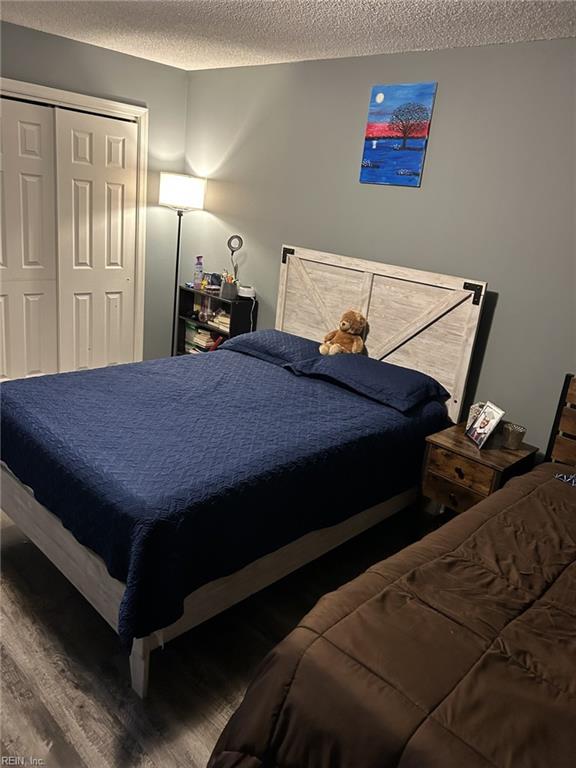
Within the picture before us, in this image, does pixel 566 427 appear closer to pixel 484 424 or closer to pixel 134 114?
pixel 484 424

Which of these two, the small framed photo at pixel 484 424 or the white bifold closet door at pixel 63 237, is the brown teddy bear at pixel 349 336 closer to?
the small framed photo at pixel 484 424

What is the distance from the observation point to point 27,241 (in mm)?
3951

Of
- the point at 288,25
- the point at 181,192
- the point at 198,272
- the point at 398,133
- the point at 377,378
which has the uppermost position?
the point at 288,25

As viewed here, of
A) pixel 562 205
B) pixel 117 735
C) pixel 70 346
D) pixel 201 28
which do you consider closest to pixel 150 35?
pixel 201 28

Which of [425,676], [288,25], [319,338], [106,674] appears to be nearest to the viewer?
[425,676]

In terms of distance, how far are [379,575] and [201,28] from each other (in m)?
3.02

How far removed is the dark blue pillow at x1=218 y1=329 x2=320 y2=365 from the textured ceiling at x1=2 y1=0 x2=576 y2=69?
1.65 meters

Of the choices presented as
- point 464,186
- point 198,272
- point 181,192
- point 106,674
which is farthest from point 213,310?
point 106,674

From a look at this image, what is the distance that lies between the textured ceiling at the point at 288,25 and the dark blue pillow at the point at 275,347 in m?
1.65

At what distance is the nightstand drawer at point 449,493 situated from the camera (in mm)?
2650

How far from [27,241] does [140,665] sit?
10.1ft

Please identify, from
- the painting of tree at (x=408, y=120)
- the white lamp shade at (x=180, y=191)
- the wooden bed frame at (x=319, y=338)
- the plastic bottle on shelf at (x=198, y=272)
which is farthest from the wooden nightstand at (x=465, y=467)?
the white lamp shade at (x=180, y=191)

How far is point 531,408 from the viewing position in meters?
2.94

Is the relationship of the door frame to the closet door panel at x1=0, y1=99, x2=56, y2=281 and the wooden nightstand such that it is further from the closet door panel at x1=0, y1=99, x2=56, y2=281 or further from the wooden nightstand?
the wooden nightstand
